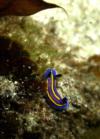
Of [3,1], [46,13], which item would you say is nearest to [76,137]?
[46,13]

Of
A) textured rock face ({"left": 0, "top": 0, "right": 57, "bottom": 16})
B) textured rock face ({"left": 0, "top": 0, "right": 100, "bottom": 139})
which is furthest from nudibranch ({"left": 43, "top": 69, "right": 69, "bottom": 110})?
textured rock face ({"left": 0, "top": 0, "right": 57, "bottom": 16})

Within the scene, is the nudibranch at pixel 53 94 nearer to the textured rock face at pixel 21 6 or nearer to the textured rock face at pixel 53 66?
the textured rock face at pixel 53 66

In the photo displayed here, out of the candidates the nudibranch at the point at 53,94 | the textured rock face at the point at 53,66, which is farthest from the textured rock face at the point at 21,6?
the nudibranch at the point at 53,94

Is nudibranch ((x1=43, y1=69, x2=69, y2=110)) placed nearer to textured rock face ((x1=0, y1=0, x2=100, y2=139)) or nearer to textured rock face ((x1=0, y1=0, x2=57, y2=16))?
textured rock face ((x1=0, y1=0, x2=100, y2=139))

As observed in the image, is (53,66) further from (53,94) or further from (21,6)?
(21,6)

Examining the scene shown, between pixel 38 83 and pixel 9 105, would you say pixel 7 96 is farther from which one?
pixel 38 83

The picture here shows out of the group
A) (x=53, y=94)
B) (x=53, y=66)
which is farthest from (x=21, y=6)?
(x=53, y=94)
